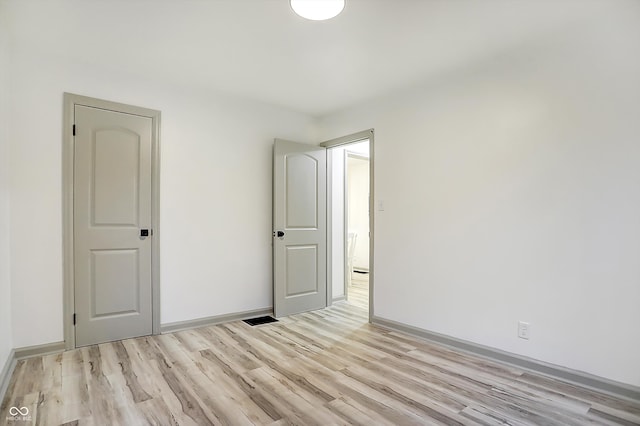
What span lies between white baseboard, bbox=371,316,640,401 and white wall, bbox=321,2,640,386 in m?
0.04

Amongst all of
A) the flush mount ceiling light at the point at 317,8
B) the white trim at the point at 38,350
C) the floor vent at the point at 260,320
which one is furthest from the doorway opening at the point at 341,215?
the white trim at the point at 38,350

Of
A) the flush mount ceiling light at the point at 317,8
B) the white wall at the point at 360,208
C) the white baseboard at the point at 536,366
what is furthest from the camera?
the white wall at the point at 360,208

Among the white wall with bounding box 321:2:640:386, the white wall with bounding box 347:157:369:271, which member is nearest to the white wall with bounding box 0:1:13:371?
the white wall with bounding box 321:2:640:386

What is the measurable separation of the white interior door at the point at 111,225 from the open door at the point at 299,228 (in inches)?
53.7

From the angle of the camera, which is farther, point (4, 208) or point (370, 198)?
point (370, 198)

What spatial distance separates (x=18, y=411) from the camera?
77.2 inches

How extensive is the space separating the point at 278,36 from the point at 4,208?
2.43 meters

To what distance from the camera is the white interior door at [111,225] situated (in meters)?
2.96

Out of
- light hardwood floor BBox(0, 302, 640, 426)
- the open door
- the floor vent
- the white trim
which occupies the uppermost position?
the open door

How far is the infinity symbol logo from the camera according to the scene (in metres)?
1.93

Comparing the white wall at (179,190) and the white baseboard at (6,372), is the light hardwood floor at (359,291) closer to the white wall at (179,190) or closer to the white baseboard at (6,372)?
the white wall at (179,190)

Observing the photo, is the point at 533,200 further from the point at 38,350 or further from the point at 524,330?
the point at 38,350

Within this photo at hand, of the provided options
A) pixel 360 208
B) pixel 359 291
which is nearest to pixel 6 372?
pixel 359 291

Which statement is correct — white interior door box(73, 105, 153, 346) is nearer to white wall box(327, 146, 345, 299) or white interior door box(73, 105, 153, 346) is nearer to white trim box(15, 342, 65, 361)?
white trim box(15, 342, 65, 361)
